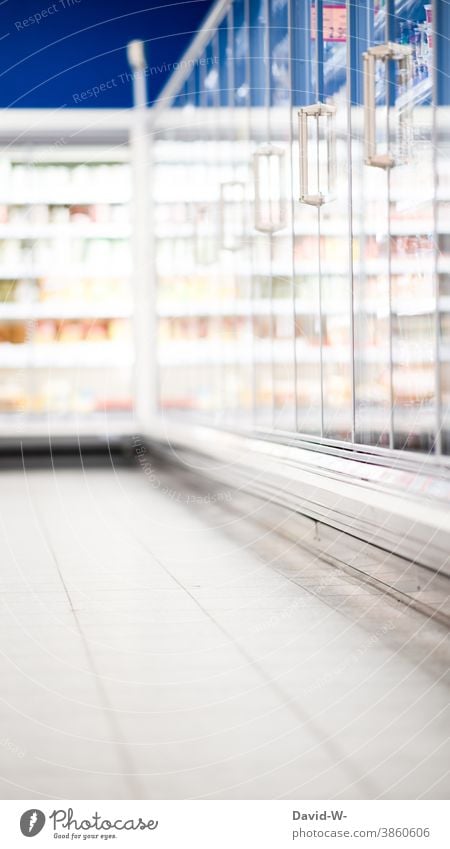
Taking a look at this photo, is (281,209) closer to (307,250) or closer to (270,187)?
(270,187)

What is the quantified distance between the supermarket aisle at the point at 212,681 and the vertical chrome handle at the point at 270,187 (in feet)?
5.48

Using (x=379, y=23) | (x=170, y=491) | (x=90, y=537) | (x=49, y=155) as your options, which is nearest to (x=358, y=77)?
(x=379, y=23)

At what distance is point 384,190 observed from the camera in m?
4.57

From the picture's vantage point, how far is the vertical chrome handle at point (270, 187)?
6277 mm

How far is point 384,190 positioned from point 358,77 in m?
0.63


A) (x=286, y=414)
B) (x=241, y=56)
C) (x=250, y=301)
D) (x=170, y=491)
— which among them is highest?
(x=241, y=56)

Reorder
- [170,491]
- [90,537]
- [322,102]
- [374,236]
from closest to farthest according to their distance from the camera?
[374,236] < [322,102] < [90,537] < [170,491]

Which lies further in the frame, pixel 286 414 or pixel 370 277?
pixel 286 414

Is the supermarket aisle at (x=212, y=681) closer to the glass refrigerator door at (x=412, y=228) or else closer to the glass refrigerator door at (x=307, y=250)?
the glass refrigerator door at (x=412, y=228)

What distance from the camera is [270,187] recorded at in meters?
6.37

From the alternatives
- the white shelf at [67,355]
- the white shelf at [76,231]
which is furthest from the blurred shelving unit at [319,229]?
the white shelf at [67,355]

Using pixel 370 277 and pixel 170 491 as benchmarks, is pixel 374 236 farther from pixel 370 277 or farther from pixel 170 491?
pixel 170 491

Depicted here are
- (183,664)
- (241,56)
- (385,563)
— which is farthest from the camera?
(241,56)

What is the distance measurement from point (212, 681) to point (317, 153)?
2.41 metres
